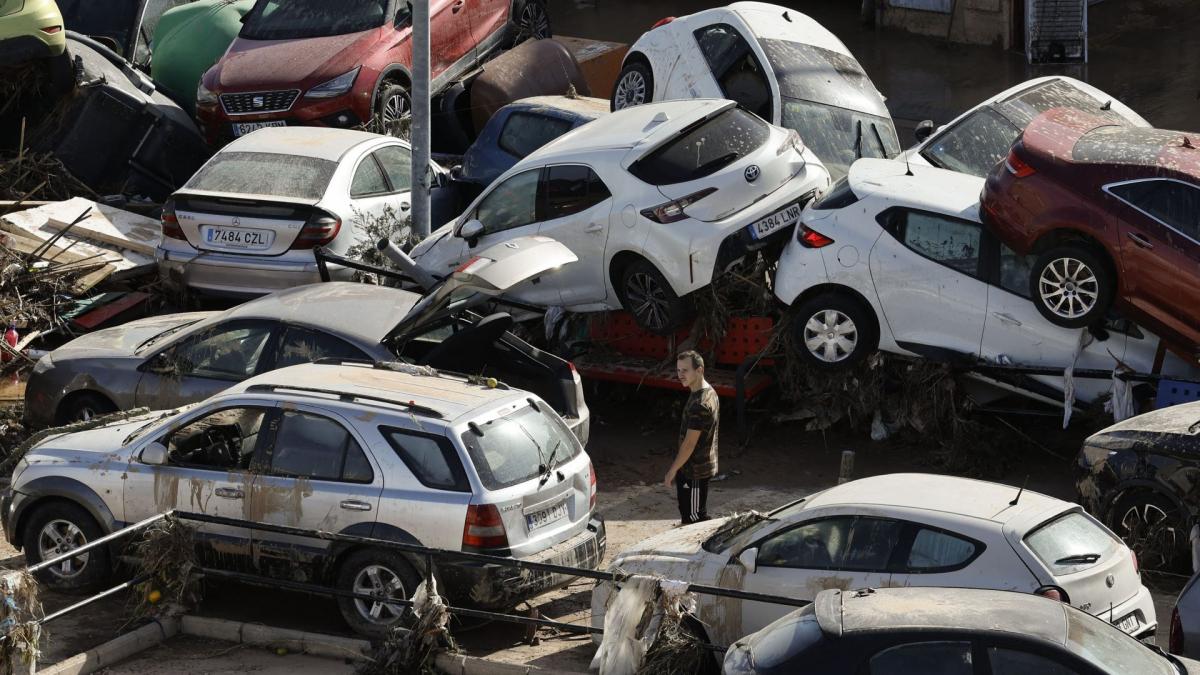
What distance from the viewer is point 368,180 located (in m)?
14.8

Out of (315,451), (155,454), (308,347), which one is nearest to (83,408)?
(308,347)

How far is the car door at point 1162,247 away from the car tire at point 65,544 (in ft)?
23.4

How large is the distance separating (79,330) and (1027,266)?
27.2 ft

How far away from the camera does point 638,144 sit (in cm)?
1284

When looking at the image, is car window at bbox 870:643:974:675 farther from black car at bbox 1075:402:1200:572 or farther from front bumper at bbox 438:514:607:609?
black car at bbox 1075:402:1200:572

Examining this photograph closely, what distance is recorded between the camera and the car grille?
16.6m

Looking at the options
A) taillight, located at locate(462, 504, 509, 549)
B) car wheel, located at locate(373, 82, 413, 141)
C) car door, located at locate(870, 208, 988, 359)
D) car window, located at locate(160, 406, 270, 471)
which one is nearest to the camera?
taillight, located at locate(462, 504, 509, 549)

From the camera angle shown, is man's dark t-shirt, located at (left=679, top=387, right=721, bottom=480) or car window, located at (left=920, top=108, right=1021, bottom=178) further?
car window, located at (left=920, top=108, right=1021, bottom=178)

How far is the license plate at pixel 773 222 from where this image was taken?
12586 millimetres

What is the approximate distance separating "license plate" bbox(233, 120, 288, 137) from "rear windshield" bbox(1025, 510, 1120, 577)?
10.7m

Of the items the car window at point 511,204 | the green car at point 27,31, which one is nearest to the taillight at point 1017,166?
the car window at point 511,204

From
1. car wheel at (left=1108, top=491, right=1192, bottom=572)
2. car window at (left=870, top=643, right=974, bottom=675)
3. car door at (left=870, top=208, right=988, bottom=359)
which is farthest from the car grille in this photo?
car window at (left=870, top=643, right=974, bottom=675)

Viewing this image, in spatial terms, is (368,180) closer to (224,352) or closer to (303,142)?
(303,142)

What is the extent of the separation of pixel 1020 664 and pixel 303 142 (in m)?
10.1
